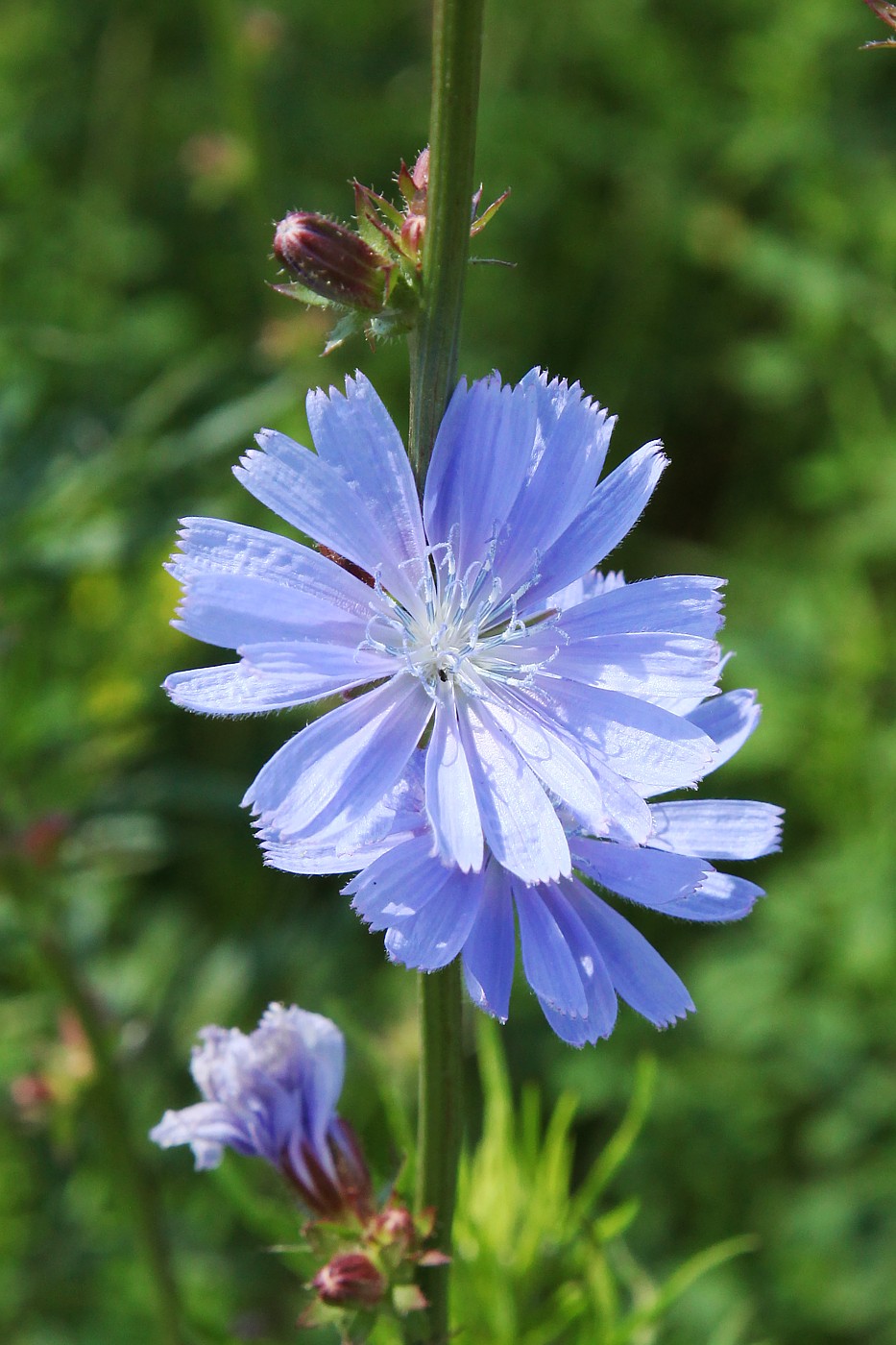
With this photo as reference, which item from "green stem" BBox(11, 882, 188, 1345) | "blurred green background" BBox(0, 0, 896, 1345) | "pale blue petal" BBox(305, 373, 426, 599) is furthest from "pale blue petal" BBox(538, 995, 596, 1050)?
"green stem" BBox(11, 882, 188, 1345)

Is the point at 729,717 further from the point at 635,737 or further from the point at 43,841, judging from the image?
the point at 43,841

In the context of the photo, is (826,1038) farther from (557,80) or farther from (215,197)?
(557,80)

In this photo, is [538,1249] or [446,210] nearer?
[446,210]

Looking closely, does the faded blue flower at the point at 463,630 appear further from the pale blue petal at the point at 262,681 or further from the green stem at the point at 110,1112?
the green stem at the point at 110,1112

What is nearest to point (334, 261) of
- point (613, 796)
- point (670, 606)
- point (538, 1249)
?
point (670, 606)

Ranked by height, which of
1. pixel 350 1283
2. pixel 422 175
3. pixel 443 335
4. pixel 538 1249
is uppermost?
pixel 422 175

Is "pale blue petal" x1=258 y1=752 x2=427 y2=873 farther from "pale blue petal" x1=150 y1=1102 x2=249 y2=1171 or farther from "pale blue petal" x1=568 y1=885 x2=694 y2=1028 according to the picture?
"pale blue petal" x1=150 y1=1102 x2=249 y2=1171

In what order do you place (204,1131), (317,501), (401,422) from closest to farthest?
1. (317,501)
2. (204,1131)
3. (401,422)
